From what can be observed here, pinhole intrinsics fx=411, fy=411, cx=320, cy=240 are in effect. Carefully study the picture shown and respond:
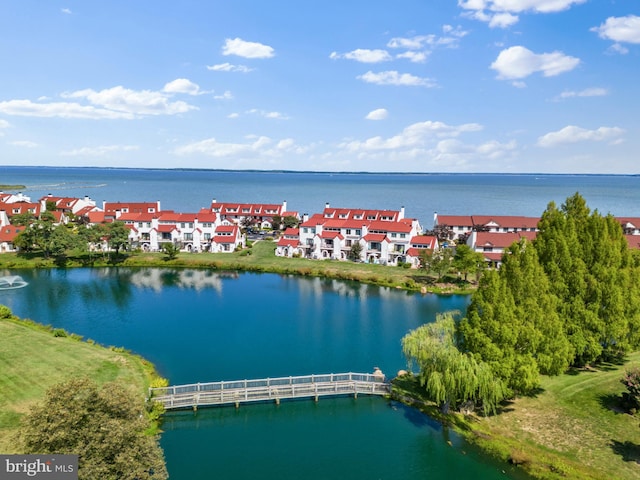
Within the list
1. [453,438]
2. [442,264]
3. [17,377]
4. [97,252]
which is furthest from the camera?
[97,252]

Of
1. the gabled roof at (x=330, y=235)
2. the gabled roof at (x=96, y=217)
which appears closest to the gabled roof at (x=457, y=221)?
the gabled roof at (x=330, y=235)

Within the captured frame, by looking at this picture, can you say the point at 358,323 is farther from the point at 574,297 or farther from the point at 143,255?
the point at 143,255

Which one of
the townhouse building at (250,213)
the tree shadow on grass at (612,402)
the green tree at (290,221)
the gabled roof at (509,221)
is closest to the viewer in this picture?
the tree shadow on grass at (612,402)

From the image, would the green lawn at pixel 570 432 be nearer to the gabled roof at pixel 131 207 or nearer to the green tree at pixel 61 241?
the green tree at pixel 61 241

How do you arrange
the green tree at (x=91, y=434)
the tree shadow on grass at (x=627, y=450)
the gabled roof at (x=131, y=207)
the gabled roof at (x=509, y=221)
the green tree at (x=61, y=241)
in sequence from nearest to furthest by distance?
the green tree at (x=91, y=434)
the tree shadow on grass at (x=627, y=450)
the green tree at (x=61, y=241)
the gabled roof at (x=509, y=221)
the gabled roof at (x=131, y=207)

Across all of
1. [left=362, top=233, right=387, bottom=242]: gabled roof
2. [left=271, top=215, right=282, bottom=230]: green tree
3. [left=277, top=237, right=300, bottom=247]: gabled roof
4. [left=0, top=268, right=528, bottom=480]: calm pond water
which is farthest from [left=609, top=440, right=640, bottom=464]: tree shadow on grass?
[left=271, top=215, right=282, bottom=230]: green tree

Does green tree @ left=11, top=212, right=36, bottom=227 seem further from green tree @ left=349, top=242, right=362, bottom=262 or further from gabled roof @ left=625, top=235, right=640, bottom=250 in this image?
gabled roof @ left=625, top=235, right=640, bottom=250

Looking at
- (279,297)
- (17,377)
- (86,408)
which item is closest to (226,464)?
(86,408)

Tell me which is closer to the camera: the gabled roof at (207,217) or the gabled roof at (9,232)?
the gabled roof at (9,232)
